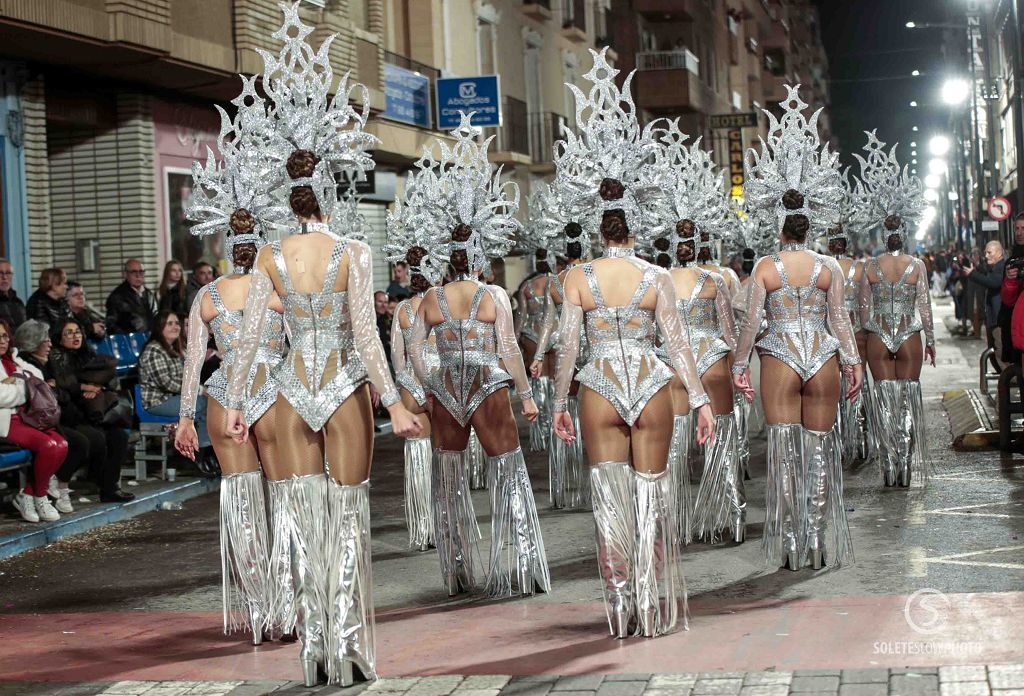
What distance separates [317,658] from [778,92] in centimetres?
8749

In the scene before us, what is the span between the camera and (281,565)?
24.7ft

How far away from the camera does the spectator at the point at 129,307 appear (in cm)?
1664

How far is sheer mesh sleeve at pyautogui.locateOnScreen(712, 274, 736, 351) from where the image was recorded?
11375mm

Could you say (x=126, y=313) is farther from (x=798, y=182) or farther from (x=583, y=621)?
(x=583, y=621)

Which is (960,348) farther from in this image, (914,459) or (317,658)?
(317,658)

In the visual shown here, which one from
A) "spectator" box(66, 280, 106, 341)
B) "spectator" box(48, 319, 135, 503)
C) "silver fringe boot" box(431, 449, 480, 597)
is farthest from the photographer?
"spectator" box(66, 280, 106, 341)

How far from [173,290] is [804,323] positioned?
30.4ft

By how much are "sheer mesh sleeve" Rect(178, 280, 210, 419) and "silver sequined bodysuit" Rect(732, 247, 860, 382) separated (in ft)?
10.8

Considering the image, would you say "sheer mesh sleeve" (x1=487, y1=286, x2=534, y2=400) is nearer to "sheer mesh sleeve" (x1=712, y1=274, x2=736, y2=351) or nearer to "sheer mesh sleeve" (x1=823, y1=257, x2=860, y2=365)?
"sheer mesh sleeve" (x1=823, y1=257, x2=860, y2=365)

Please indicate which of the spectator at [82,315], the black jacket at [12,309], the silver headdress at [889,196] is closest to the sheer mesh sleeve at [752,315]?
the silver headdress at [889,196]

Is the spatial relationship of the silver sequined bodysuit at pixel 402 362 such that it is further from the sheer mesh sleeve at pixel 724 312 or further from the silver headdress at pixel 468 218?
the sheer mesh sleeve at pixel 724 312

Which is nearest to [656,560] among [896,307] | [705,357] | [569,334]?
[569,334]

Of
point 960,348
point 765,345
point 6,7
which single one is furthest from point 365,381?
point 960,348

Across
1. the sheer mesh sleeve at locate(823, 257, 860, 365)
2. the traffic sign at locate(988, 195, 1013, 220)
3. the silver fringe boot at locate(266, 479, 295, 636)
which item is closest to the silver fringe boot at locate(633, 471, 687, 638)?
the silver fringe boot at locate(266, 479, 295, 636)
